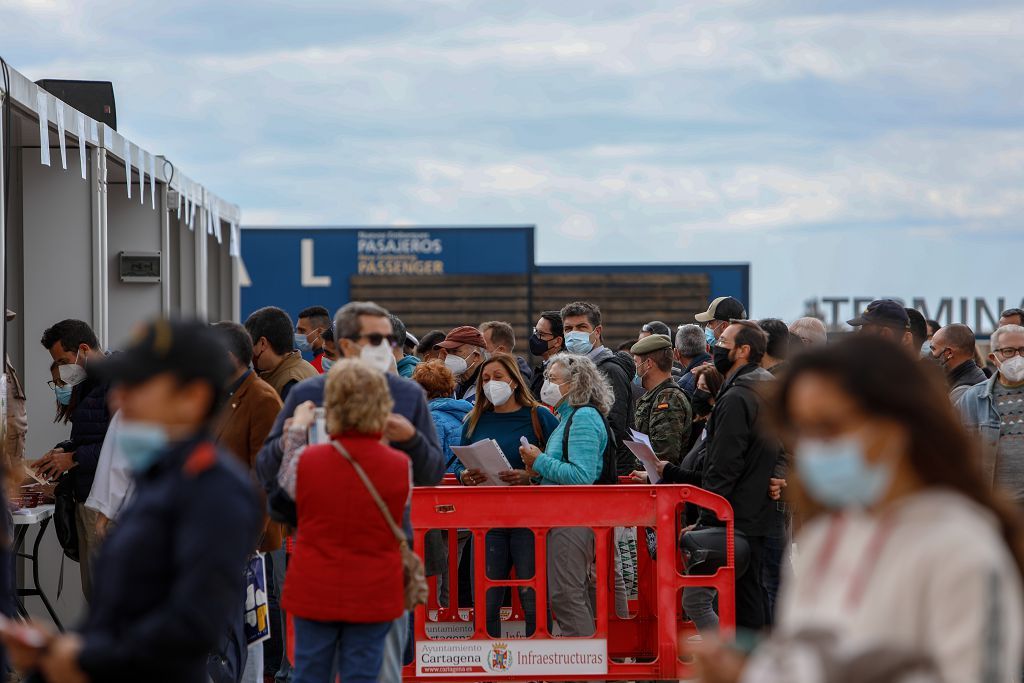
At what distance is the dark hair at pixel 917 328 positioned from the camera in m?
8.53

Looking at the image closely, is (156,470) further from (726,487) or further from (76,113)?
(76,113)

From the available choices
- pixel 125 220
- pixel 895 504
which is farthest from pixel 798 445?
pixel 125 220

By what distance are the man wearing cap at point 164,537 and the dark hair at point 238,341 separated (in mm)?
3184

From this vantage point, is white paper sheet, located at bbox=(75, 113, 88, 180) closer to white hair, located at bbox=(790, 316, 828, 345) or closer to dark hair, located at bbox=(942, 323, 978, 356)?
white hair, located at bbox=(790, 316, 828, 345)

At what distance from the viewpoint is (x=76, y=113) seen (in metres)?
8.95

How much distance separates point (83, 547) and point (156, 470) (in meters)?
5.37

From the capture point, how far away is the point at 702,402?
8.28 metres

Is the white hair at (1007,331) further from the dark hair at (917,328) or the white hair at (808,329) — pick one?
A: the white hair at (808,329)

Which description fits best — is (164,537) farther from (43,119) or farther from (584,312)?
(584,312)

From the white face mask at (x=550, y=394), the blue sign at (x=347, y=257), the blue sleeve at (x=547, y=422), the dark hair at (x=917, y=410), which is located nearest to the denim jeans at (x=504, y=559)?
the blue sleeve at (x=547, y=422)

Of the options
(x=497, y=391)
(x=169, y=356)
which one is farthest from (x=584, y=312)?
(x=169, y=356)

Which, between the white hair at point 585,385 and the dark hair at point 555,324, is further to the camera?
the dark hair at point 555,324

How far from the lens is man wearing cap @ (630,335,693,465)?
837 cm

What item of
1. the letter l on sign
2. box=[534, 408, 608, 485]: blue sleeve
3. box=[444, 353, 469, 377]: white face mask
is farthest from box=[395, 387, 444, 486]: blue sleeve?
the letter l on sign
